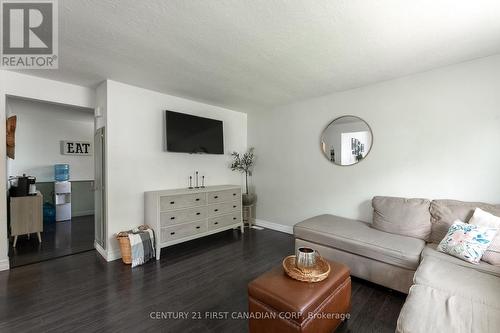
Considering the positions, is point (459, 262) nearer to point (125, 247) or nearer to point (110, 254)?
point (125, 247)

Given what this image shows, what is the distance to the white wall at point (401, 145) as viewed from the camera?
7.86ft

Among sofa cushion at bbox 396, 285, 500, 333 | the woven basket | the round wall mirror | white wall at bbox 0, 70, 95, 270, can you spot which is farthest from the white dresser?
sofa cushion at bbox 396, 285, 500, 333

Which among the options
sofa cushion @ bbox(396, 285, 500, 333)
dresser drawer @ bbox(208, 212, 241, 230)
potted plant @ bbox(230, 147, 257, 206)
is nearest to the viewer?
sofa cushion @ bbox(396, 285, 500, 333)

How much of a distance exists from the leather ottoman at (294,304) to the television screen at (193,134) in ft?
8.45

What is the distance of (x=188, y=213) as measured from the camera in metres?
3.33

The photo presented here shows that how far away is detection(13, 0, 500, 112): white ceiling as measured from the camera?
1.61 metres

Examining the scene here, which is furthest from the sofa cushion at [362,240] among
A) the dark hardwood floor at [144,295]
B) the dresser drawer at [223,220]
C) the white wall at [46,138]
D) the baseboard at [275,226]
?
the white wall at [46,138]

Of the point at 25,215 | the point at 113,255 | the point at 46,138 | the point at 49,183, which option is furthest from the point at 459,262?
the point at 46,138

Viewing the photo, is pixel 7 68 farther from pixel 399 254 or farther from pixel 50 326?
pixel 399 254

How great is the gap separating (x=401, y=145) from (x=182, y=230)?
3.22 meters

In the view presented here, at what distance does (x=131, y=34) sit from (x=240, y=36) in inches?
36.9

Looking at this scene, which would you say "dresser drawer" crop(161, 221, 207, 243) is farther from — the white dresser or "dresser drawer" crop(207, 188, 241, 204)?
"dresser drawer" crop(207, 188, 241, 204)

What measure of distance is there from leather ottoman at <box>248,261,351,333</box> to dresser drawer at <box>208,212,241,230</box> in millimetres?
2086

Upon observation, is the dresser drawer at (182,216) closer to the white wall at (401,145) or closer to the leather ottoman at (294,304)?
the white wall at (401,145)
